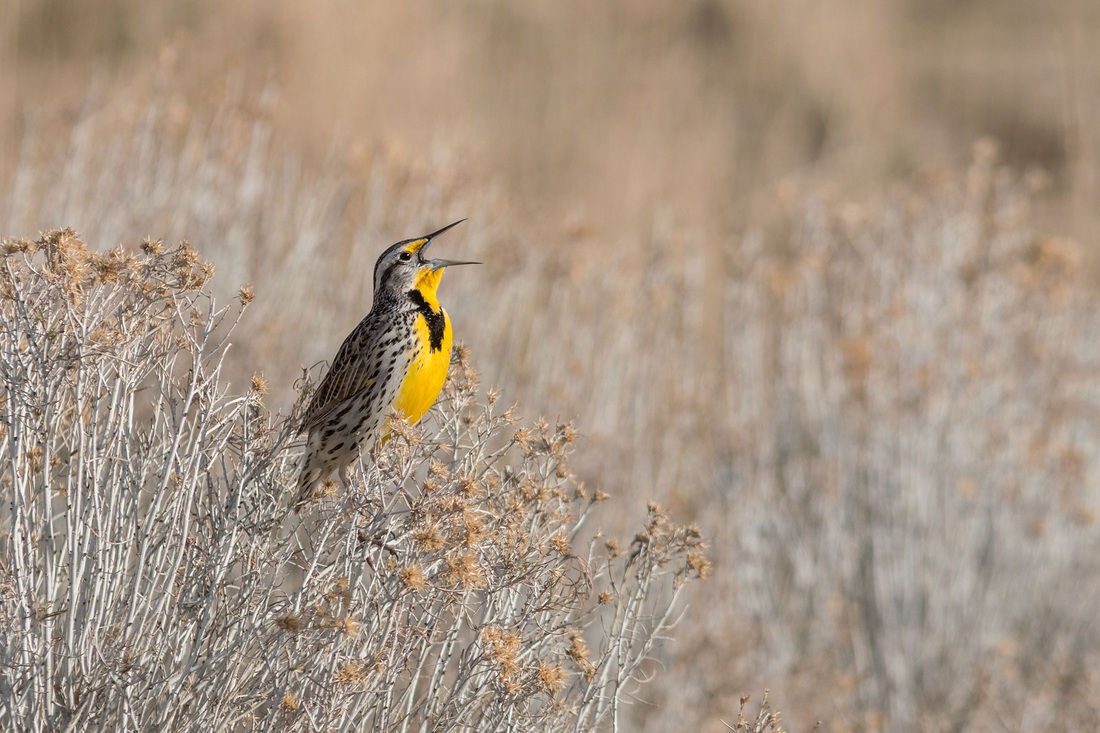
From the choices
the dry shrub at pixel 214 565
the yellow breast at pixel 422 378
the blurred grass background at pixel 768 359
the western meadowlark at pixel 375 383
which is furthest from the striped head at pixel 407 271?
the blurred grass background at pixel 768 359

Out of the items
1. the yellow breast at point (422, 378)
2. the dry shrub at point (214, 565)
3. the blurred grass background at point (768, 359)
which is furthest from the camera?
the blurred grass background at point (768, 359)

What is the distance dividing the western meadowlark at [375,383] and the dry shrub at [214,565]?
488 millimetres

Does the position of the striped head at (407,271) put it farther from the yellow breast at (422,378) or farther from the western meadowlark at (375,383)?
the yellow breast at (422,378)

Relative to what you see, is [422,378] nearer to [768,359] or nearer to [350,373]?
[350,373]

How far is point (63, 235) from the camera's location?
2537 millimetres

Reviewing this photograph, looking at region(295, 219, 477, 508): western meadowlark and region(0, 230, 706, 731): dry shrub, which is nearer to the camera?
region(0, 230, 706, 731): dry shrub

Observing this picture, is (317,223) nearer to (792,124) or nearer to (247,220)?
(247,220)

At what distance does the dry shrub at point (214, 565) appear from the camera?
2.53 m

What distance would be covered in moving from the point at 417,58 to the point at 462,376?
874cm

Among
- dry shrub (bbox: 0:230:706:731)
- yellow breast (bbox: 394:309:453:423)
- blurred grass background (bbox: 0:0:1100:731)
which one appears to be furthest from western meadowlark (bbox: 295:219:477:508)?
blurred grass background (bbox: 0:0:1100:731)

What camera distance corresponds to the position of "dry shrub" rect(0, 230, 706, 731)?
253 centimetres

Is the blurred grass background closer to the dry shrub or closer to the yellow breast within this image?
Result: the yellow breast

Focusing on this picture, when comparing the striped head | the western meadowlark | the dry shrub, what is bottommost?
the dry shrub

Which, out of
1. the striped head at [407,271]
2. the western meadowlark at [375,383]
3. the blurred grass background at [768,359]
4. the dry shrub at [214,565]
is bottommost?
the dry shrub at [214,565]
